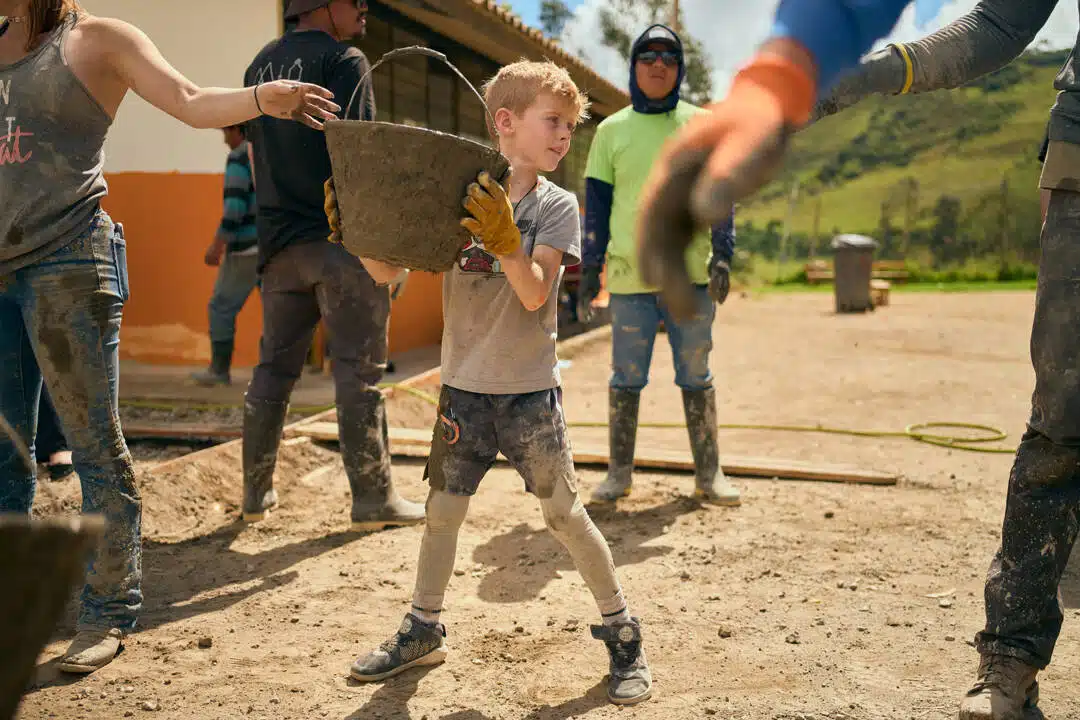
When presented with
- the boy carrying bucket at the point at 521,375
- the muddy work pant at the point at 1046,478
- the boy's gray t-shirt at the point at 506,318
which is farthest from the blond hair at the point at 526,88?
the muddy work pant at the point at 1046,478

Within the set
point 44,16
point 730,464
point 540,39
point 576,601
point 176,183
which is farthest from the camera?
point 540,39

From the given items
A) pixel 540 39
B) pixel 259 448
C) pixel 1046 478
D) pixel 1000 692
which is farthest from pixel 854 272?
pixel 1000 692

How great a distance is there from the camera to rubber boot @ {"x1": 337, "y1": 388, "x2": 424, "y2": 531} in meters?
4.11

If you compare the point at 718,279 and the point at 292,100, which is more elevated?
the point at 292,100

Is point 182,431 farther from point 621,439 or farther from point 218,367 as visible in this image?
point 621,439

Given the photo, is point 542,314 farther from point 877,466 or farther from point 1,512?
point 877,466

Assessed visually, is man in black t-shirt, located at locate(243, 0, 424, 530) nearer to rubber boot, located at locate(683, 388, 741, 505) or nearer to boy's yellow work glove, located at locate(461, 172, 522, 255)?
rubber boot, located at locate(683, 388, 741, 505)

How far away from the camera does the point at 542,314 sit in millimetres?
2711

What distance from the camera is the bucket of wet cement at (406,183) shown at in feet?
7.32

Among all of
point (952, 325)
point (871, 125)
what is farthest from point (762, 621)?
point (871, 125)

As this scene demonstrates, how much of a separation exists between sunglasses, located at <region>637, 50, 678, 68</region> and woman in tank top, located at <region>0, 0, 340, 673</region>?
2020 millimetres

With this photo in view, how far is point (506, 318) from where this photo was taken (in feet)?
8.69

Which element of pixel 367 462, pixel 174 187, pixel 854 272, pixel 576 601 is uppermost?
pixel 174 187

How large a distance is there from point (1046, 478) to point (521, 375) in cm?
132
